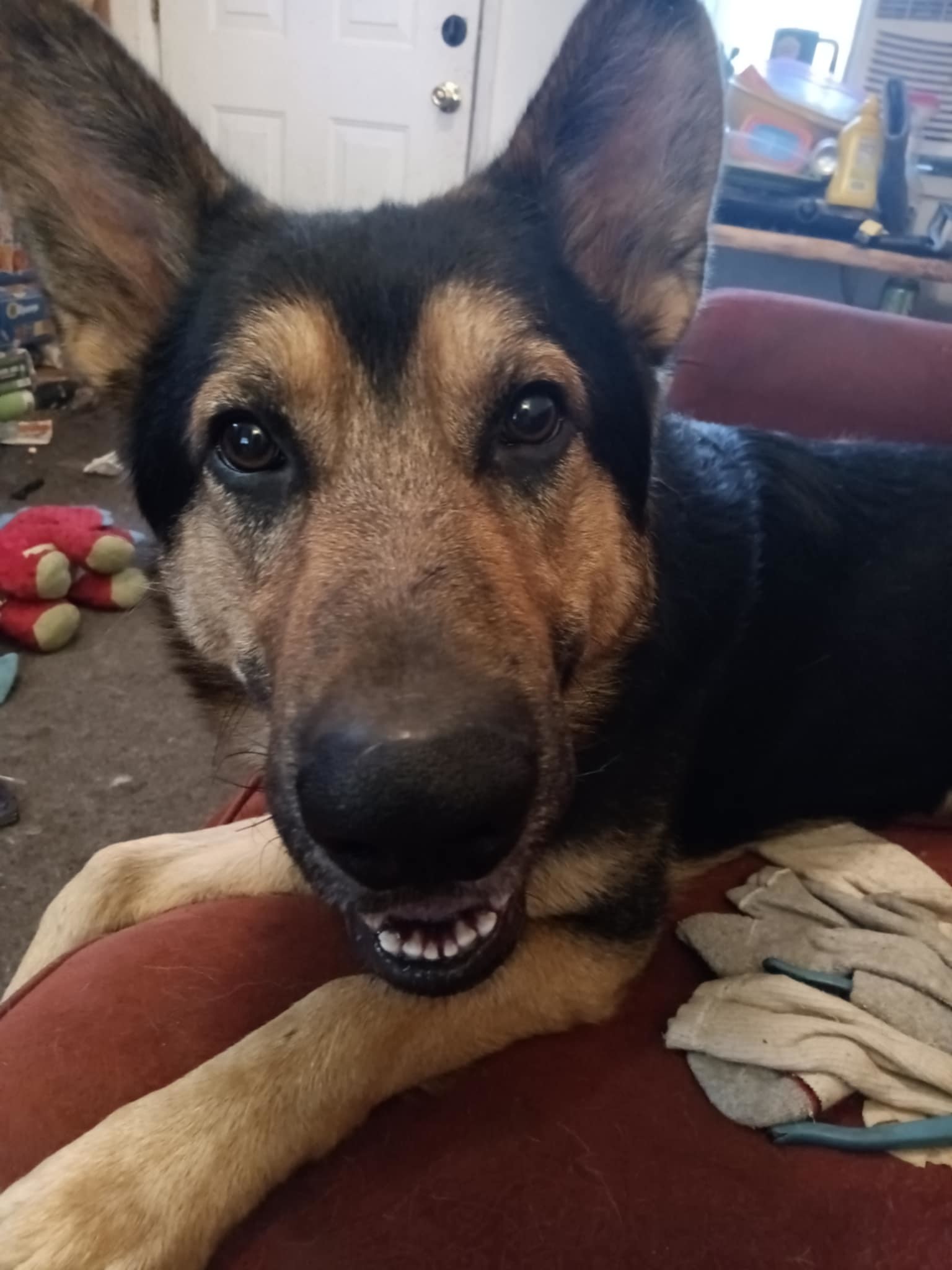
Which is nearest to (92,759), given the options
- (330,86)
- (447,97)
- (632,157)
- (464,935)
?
(464,935)

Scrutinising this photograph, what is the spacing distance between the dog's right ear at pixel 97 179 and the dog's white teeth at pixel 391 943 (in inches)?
41.0

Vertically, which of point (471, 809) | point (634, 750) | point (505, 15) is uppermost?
point (505, 15)

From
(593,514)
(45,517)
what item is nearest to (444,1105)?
(593,514)

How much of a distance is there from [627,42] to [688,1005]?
1.47m

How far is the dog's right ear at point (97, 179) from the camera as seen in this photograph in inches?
57.7

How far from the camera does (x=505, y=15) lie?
5652 millimetres

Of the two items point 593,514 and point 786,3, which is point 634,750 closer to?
point 593,514

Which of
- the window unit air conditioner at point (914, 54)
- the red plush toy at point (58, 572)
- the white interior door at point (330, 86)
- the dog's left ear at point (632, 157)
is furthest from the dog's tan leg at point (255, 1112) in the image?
the white interior door at point (330, 86)

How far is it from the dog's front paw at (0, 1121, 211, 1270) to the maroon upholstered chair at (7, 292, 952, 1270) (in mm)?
75

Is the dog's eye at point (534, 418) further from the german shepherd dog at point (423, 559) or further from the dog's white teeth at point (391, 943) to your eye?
the dog's white teeth at point (391, 943)

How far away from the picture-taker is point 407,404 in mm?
1454

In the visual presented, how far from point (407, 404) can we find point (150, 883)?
1082 mm

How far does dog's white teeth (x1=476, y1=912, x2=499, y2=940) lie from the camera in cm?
129

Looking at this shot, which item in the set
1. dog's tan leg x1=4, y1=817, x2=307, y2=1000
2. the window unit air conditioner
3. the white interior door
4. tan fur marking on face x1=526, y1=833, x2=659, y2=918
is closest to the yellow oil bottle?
the window unit air conditioner
